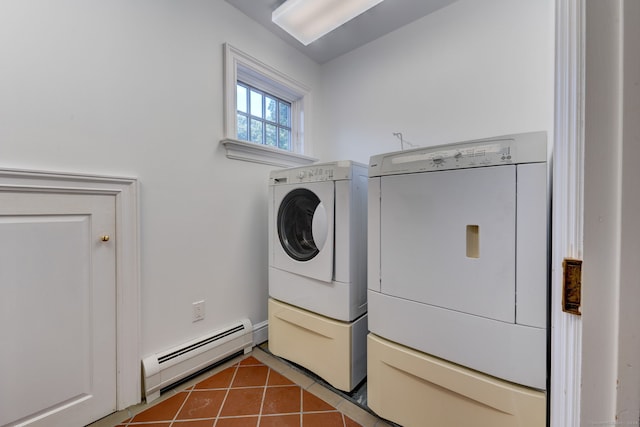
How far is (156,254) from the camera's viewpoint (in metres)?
1.44

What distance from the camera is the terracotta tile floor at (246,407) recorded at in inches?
48.8

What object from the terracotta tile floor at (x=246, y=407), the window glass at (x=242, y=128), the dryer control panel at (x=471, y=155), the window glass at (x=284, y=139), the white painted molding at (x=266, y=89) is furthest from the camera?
the window glass at (x=284, y=139)

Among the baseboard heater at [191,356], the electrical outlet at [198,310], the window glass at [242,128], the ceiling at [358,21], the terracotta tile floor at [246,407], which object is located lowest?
the terracotta tile floor at [246,407]

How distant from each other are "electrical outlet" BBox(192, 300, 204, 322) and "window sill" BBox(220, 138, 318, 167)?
968 millimetres

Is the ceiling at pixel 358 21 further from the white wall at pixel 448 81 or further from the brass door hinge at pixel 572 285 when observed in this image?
the brass door hinge at pixel 572 285

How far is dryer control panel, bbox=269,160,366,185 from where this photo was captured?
→ 1397mm

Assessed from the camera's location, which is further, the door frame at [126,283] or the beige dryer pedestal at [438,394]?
the door frame at [126,283]

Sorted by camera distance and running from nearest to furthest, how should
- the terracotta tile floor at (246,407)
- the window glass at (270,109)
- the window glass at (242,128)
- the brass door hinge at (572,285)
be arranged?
the brass door hinge at (572,285) → the terracotta tile floor at (246,407) → the window glass at (242,128) → the window glass at (270,109)

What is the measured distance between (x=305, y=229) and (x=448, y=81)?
142 cm

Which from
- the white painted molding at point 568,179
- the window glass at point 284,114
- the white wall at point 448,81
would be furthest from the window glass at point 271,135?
the white painted molding at point 568,179

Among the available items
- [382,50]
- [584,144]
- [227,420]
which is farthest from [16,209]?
[382,50]

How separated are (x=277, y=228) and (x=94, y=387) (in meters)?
1.18

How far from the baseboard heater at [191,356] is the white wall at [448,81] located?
164 centimetres

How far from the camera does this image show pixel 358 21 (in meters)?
1.90
